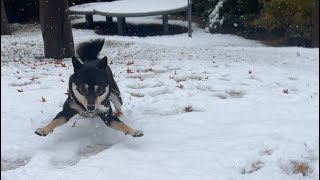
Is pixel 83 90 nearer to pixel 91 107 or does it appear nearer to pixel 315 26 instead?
pixel 91 107

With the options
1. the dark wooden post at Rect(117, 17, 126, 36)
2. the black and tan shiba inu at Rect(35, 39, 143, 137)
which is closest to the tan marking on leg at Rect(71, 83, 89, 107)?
the black and tan shiba inu at Rect(35, 39, 143, 137)

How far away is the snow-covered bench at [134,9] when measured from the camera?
53.2 ft

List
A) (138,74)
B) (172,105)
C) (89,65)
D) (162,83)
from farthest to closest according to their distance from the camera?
(138,74), (162,83), (172,105), (89,65)

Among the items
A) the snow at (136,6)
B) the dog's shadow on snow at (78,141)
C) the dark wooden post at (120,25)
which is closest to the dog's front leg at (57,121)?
the dog's shadow on snow at (78,141)

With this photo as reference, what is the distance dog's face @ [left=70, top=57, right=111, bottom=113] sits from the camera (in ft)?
14.4

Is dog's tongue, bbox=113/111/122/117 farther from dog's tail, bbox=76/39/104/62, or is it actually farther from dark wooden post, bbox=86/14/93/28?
dark wooden post, bbox=86/14/93/28

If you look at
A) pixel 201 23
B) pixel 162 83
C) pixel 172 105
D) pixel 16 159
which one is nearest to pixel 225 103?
pixel 172 105

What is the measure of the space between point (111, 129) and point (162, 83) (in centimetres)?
234

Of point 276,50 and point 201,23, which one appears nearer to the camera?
point 276,50

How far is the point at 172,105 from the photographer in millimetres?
6016

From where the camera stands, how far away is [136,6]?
1759cm

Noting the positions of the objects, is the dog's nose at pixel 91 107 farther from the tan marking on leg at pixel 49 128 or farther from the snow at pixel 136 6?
the snow at pixel 136 6

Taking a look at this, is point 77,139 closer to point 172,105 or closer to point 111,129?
point 111,129

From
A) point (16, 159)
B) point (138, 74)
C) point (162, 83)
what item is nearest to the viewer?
point (16, 159)
